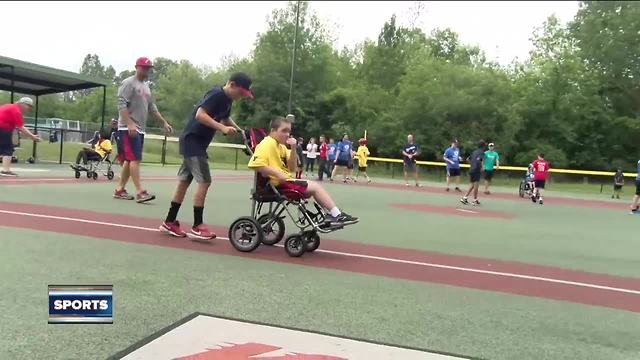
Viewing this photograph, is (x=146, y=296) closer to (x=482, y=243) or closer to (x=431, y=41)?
(x=482, y=243)

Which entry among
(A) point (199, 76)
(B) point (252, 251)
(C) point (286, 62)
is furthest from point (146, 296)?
(A) point (199, 76)

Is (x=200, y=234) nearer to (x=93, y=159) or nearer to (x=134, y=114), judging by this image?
(x=134, y=114)

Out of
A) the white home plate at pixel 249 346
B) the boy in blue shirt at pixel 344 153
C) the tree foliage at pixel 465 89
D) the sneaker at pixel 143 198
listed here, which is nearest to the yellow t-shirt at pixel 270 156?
the white home plate at pixel 249 346

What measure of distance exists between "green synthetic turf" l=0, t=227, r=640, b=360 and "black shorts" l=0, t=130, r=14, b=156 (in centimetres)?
623

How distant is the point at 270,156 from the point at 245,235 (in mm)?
933

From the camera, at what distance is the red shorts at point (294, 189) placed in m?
6.14

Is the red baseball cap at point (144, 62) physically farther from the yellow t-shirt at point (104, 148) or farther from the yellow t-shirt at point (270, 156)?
the yellow t-shirt at point (104, 148)

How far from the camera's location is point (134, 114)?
30.9 ft

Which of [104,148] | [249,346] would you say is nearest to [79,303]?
[249,346]

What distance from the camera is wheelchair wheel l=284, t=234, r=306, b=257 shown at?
611 cm

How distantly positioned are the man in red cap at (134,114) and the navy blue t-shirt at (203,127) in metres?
2.23

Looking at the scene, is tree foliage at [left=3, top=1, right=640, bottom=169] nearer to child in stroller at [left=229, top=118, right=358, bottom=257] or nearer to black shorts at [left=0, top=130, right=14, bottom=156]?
black shorts at [left=0, top=130, right=14, bottom=156]

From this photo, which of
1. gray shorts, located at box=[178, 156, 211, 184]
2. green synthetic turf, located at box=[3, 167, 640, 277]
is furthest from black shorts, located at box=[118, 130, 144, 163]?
gray shorts, located at box=[178, 156, 211, 184]

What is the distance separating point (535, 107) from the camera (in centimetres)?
4669
